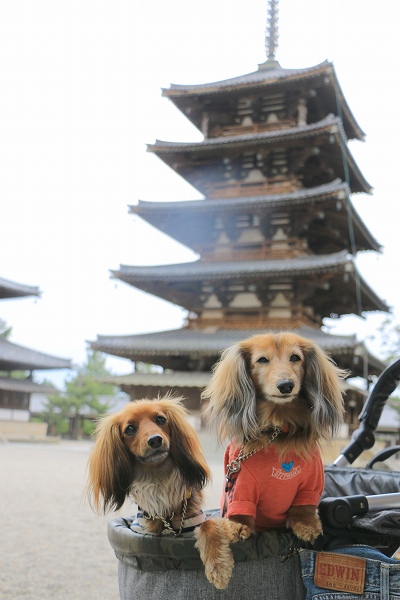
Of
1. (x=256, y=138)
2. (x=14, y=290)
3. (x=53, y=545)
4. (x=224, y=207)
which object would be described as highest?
(x=256, y=138)

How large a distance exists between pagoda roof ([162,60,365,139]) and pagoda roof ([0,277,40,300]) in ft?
37.0

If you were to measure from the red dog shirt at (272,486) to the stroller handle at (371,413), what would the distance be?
0.98 meters

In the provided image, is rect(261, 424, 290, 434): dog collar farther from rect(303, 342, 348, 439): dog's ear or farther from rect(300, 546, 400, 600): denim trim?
rect(300, 546, 400, 600): denim trim

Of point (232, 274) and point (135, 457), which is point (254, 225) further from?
point (135, 457)

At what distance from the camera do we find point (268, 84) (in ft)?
48.7

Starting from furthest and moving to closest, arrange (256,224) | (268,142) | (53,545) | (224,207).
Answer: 1. (256,224)
2. (224,207)
3. (268,142)
4. (53,545)

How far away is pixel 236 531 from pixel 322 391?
1.90 ft

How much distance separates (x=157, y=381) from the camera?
47.6 ft

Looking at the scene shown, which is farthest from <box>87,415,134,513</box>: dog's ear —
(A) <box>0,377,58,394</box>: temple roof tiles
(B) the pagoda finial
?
(A) <box>0,377,58,394</box>: temple roof tiles

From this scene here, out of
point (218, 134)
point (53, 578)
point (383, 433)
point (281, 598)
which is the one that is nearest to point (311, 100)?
point (218, 134)

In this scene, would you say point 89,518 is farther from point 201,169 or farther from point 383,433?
point 383,433

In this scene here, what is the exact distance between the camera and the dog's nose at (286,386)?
191cm

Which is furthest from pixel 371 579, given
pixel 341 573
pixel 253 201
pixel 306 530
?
pixel 253 201

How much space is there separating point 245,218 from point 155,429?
13739mm
